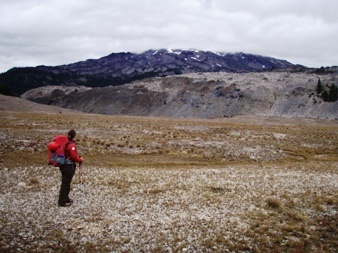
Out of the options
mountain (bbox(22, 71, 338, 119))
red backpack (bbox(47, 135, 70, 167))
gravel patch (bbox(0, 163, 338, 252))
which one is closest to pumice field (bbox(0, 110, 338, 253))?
gravel patch (bbox(0, 163, 338, 252))

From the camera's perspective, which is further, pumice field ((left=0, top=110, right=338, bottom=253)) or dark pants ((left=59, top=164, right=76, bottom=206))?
dark pants ((left=59, top=164, right=76, bottom=206))

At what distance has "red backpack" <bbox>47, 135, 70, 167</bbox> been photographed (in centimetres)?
1567

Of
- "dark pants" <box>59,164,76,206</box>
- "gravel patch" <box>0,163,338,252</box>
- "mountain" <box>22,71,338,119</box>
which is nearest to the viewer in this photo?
"gravel patch" <box>0,163,338,252</box>

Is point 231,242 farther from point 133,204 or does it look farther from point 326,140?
point 326,140

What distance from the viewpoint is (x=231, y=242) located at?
45.4 feet

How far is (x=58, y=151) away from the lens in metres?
15.7

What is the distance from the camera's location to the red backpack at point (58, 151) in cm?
1567

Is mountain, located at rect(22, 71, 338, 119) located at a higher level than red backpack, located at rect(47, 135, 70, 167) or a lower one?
higher

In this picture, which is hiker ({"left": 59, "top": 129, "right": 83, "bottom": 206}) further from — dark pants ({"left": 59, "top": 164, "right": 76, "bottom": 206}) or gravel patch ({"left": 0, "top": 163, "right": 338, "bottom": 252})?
gravel patch ({"left": 0, "top": 163, "right": 338, "bottom": 252})

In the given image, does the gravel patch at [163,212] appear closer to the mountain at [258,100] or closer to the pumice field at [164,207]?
the pumice field at [164,207]

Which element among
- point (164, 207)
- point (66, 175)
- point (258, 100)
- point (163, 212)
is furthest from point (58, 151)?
point (258, 100)

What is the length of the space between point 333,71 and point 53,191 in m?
212

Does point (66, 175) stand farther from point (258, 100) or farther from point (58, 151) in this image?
point (258, 100)

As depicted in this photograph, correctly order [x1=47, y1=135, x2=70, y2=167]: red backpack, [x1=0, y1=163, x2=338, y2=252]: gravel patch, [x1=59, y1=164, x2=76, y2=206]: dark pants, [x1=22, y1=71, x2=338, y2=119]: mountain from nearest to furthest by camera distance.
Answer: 1. [x1=0, y1=163, x2=338, y2=252]: gravel patch
2. [x1=47, y1=135, x2=70, y2=167]: red backpack
3. [x1=59, y1=164, x2=76, y2=206]: dark pants
4. [x1=22, y1=71, x2=338, y2=119]: mountain
